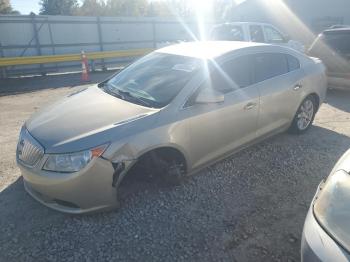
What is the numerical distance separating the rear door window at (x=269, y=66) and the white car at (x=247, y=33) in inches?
207

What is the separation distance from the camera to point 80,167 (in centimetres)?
292

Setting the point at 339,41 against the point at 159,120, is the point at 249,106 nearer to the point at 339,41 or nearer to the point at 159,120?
the point at 159,120

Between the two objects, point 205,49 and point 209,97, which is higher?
point 205,49

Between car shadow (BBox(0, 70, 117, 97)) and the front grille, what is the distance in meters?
6.78

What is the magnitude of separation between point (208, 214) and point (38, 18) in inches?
543

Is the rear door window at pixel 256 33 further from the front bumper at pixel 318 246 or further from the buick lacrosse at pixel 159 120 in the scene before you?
→ the front bumper at pixel 318 246

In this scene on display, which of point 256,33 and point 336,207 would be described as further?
point 256,33

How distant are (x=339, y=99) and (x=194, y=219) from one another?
6288 millimetres

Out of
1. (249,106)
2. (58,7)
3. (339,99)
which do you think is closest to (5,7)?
(58,7)

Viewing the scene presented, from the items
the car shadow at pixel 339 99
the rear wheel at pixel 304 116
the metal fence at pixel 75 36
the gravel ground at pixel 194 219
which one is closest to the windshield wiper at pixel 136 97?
the gravel ground at pixel 194 219

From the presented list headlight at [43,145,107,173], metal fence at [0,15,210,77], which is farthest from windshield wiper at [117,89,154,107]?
metal fence at [0,15,210,77]

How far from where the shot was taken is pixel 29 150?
320 cm

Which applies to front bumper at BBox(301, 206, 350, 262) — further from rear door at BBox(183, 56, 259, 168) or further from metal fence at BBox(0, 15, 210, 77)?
metal fence at BBox(0, 15, 210, 77)

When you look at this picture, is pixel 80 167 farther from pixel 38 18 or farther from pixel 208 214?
pixel 38 18
